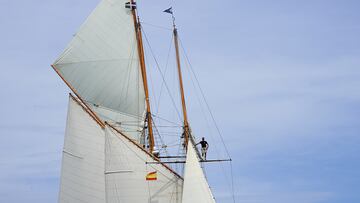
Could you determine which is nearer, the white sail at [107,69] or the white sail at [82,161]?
the white sail at [82,161]

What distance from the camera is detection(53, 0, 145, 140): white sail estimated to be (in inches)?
2272

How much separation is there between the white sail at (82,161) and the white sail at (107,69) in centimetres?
147

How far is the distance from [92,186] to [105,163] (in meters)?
3.85

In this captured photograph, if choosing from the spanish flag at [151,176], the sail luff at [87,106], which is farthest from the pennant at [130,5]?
the spanish flag at [151,176]

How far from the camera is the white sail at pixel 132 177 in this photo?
Answer: 5334 cm

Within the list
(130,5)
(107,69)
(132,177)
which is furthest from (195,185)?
(130,5)

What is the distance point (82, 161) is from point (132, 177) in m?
5.26

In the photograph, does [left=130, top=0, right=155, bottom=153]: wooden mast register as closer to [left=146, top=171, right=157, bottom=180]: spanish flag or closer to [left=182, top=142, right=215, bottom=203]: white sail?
[left=146, top=171, right=157, bottom=180]: spanish flag

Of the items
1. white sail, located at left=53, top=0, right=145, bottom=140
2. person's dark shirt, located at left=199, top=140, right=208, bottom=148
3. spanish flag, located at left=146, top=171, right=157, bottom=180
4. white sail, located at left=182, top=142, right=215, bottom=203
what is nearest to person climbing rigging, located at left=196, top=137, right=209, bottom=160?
person's dark shirt, located at left=199, top=140, right=208, bottom=148

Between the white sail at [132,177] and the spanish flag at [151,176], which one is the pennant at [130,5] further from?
the spanish flag at [151,176]

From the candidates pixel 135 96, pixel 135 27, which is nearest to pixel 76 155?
pixel 135 96

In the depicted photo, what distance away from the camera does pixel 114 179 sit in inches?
2099

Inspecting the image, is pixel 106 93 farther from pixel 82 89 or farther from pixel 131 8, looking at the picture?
pixel 131 8

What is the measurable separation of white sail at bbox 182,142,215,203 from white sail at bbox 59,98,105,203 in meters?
9.65
